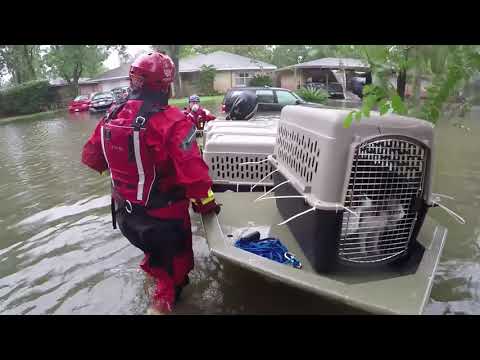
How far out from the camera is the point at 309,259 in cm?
269

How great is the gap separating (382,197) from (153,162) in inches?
58.9

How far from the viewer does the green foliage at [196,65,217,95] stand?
114ft

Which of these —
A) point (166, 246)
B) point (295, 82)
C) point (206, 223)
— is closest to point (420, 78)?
point (206, 223)

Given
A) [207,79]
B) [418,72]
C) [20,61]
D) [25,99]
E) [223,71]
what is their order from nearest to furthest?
[418,72] → [25,99] → [207,79] → [223,71] → [20,61]

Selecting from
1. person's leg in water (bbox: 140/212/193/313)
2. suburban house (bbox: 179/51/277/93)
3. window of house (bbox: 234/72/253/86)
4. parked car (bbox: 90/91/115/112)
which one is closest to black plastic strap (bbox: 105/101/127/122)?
person's leg in water (bbox: 140/212/193/313)

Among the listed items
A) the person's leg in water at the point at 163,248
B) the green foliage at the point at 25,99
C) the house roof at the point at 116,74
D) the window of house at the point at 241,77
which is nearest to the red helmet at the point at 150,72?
the person's leg in water at the point at 163,248

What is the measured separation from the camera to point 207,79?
3491 cm

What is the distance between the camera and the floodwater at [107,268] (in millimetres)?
3336

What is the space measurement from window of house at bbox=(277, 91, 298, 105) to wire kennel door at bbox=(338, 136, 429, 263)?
7035 mm

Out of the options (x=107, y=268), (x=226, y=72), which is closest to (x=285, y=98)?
(x=107, y=268)

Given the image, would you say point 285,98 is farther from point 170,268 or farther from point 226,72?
point 226,72

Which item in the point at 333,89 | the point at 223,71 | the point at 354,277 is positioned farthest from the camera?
the point at 223,71

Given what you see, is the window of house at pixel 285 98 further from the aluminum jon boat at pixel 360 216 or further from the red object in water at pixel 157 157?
the red object in water at pixel 157 157

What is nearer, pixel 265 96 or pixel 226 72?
pixel 265 96
